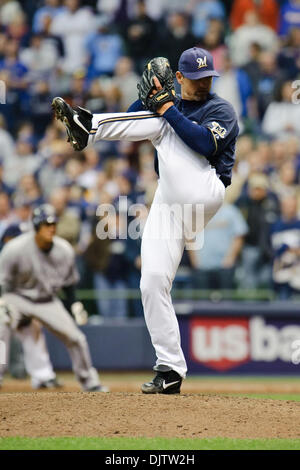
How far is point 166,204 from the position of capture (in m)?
5.80

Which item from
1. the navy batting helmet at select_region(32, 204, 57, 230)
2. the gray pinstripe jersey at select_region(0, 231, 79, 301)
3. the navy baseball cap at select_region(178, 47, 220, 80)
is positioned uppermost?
the navy baseball cap at select_region(178, 47, 220, 80)

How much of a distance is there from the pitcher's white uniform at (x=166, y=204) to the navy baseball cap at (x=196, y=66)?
36cm

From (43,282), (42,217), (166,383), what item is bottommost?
(166,383)

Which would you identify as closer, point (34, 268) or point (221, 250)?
point (34, 268)

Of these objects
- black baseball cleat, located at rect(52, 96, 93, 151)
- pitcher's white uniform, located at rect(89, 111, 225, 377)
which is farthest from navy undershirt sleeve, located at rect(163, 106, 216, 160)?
black baseball cleat, located at rect(52, 96, 93, 151)

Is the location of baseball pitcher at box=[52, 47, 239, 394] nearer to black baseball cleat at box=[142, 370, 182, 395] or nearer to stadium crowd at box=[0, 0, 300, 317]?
black baseball cleat at box=[142, 370, 182, 395]

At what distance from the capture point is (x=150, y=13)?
1491 cm

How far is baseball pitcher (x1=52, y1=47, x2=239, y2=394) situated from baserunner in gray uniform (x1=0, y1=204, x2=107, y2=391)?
376cm

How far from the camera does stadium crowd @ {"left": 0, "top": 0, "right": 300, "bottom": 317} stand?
11.2 metres

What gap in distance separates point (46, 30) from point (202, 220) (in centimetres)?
1011

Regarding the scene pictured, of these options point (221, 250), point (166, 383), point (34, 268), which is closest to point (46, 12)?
point (221, 250)

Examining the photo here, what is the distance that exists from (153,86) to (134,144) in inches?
297

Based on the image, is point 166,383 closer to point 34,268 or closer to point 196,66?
point 196,66
